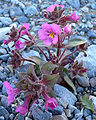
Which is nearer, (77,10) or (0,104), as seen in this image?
(0,104)

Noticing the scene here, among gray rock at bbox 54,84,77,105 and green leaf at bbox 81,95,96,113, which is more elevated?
gray rock at bbox 54,84,77,105

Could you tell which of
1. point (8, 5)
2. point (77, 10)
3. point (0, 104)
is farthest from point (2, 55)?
point (77, 10)

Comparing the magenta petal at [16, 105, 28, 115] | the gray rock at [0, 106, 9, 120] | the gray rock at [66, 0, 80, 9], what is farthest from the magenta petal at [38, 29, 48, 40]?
the gray rock at [66, 0, 80, 9]

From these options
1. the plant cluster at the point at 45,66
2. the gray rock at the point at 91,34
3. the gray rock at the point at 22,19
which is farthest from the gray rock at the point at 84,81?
the gray rock at the point at 22,19

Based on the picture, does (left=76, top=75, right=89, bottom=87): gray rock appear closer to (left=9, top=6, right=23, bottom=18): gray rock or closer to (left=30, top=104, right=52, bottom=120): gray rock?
(left=30, top=104, right=52, bottom=120): gray rock

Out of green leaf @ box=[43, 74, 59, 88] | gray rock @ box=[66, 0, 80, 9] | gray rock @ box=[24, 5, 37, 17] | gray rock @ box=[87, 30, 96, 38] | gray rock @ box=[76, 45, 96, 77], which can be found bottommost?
gray rock @ box=[76, 45, 96, 77]

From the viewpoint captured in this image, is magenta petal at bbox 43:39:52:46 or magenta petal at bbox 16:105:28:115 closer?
magenta petal at bbox 16:105:28:115

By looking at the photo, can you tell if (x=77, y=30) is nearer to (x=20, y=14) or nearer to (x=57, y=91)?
(x=20, y=14)

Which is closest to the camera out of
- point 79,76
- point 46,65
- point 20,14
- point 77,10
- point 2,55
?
point 46,65
